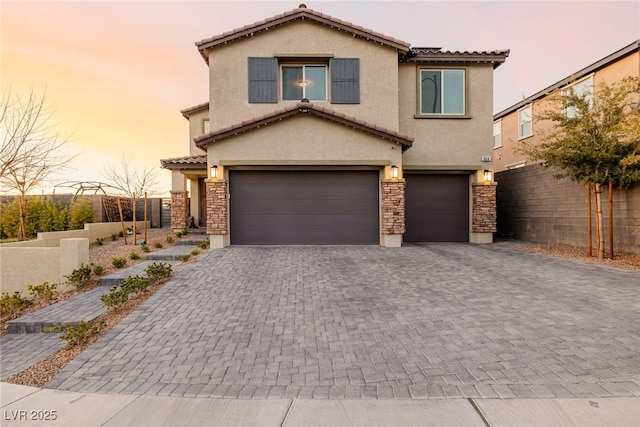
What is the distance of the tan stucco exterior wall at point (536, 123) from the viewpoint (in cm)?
1162

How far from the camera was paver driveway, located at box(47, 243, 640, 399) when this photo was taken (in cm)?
293

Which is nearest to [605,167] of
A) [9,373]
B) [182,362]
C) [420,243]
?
[420,243]

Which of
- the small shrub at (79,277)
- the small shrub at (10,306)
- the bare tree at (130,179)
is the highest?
the bare tree at (130,179)

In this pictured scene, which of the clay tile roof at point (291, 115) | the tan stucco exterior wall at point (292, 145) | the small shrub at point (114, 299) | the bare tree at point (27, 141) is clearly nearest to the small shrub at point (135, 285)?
the small shrub at point (114, 299)

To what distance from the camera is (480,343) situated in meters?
3.65

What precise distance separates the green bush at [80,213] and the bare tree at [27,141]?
243cm

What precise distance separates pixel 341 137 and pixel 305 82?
2891 mm

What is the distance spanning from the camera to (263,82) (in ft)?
36.5

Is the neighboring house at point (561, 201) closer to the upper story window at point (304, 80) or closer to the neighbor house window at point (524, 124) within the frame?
the neighbor house window at point (524, 124)

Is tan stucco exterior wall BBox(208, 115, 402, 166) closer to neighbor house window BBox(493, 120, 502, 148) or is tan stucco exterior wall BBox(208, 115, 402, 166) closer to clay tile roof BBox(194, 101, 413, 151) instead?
clay tile roof BBox(194, 101, 413, 151)

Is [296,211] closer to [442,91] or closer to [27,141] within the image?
[442,91]

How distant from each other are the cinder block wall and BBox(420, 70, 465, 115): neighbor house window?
3837 millimetres

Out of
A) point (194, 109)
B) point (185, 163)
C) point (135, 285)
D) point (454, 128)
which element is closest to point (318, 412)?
point (135, 285)

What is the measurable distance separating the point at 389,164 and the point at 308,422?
29.3 ft
